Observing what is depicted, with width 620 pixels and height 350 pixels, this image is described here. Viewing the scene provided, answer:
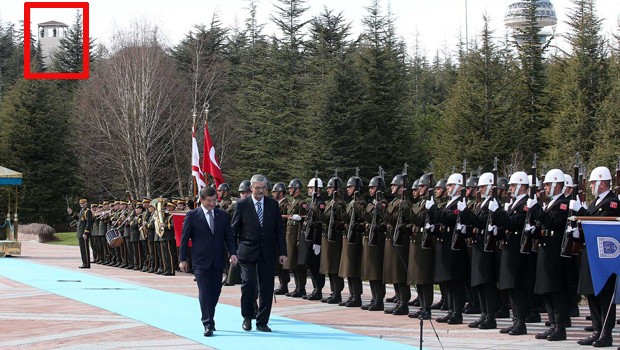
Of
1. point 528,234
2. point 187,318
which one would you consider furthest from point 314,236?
point 528,234

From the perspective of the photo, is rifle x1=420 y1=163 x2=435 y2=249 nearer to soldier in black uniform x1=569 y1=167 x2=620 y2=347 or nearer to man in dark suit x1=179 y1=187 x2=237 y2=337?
soldier in black uniform x1=569 y1=167 x2=620 y2=347

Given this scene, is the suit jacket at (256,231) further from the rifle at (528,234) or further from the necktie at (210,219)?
the rifle at (528,234)

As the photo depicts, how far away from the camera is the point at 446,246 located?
13.6 meters

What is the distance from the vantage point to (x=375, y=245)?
15.2 meters

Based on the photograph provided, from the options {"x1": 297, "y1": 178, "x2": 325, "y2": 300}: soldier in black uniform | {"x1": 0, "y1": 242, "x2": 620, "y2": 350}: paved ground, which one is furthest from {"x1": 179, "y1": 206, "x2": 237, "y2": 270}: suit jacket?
{"x1": 297, "y1": 178, "x2": 325, "y2": 300}: soldier in black uniform

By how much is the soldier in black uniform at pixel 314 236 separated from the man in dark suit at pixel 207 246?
389 cm

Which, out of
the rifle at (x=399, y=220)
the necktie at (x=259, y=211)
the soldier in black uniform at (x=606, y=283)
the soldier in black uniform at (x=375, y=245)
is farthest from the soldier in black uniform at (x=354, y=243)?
the soldier in black uniform at (x=606, y=283)

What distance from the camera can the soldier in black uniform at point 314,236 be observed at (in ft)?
54.7

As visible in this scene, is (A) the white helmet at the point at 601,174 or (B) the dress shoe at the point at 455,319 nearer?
(A) the white helmet at the point at 601,174

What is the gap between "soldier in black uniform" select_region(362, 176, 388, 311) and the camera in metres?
15.0

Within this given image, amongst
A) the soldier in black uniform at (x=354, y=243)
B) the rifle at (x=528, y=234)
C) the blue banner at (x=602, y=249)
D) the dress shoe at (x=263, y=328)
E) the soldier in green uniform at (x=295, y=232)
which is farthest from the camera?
the soldier in green uniform at (x=295, y=232)

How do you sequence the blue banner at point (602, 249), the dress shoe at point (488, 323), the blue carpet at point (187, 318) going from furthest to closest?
1. the dress shoe at point (488, 323)
2. the blue carpet at point (187, 318)
3. the blue banner at point (602, 249)

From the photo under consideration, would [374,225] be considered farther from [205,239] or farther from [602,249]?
[602,249]

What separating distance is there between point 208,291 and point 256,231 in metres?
1.09
